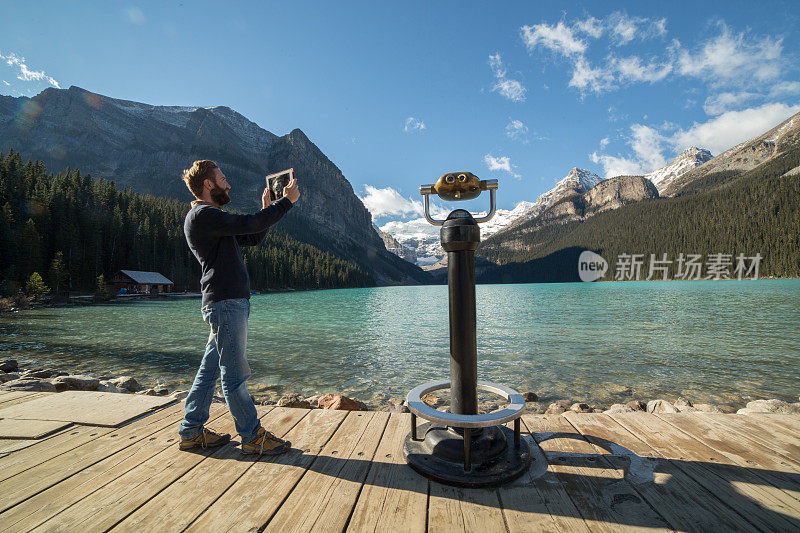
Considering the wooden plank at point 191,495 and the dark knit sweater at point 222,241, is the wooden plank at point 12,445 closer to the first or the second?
the wooden plank at point 191,495

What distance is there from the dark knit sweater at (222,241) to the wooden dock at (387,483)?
54.0 inches

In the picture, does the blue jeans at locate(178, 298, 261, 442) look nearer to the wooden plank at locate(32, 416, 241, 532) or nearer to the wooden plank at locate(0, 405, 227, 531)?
the wooden plank at locate(32, 416, 241, 532)

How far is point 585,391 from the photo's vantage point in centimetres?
901

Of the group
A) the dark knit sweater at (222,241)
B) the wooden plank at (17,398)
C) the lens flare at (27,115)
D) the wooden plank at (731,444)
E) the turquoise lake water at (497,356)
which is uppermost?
the lens flare at (27,115)

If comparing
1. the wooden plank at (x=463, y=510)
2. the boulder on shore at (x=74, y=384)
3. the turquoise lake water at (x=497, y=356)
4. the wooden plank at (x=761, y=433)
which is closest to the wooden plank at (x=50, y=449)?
the wooden plank at (x=463, y=510)

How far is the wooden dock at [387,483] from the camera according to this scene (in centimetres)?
201

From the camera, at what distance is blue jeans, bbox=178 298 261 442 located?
9.50ft

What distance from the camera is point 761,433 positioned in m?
3.12

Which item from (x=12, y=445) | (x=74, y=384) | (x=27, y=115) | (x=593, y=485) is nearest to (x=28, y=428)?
(x=12, y=445)

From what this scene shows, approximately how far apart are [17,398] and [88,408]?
1.32 metres

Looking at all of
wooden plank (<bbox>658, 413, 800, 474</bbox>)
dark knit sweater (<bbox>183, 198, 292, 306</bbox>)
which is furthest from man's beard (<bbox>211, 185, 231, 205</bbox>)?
A: wooden plank (<bbox>658, 413, 800, 474</bbox>)

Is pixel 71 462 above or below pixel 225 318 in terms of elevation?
below

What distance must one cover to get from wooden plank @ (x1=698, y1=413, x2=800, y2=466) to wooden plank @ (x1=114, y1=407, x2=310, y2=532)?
4137 millimetres

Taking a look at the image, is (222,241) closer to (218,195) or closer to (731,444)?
(218,195)
